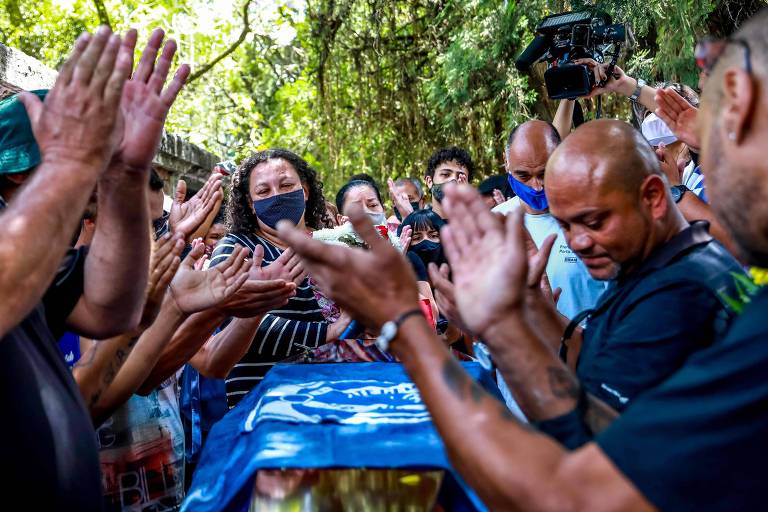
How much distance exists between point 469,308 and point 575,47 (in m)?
3.26

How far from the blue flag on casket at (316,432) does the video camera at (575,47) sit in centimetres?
205

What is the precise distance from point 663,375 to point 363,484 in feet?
2.56

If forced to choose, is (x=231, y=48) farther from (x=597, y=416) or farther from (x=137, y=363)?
(x=597, y=416)

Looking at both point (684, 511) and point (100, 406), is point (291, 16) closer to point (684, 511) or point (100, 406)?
point (100, 406)

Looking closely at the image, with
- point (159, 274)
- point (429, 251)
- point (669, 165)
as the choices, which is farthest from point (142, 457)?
point (669, 165)

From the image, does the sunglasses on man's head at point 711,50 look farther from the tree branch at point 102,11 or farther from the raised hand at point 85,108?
the tree branch at point 102,11

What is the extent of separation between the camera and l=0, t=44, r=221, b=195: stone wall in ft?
14.7

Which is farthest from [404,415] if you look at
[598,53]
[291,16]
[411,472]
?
[291,16]

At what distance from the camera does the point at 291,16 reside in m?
11.3

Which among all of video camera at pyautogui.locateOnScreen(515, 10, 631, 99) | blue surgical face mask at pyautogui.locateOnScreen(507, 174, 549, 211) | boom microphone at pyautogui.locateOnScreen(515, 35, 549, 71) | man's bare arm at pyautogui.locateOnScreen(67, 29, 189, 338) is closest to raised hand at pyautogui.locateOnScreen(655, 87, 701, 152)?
blue surgical face mask at pyautogui.locateOnScreen(507, 174, 549, 211)

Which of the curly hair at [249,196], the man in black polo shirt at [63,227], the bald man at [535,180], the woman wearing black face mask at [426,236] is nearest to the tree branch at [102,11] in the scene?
the woman wearing black face mask at [426,236]

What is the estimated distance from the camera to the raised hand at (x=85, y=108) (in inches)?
59.7

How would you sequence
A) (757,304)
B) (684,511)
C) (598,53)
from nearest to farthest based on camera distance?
1. (684,511)
2. (757,304)
3. (598,53)

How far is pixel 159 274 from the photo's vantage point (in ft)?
7.33
